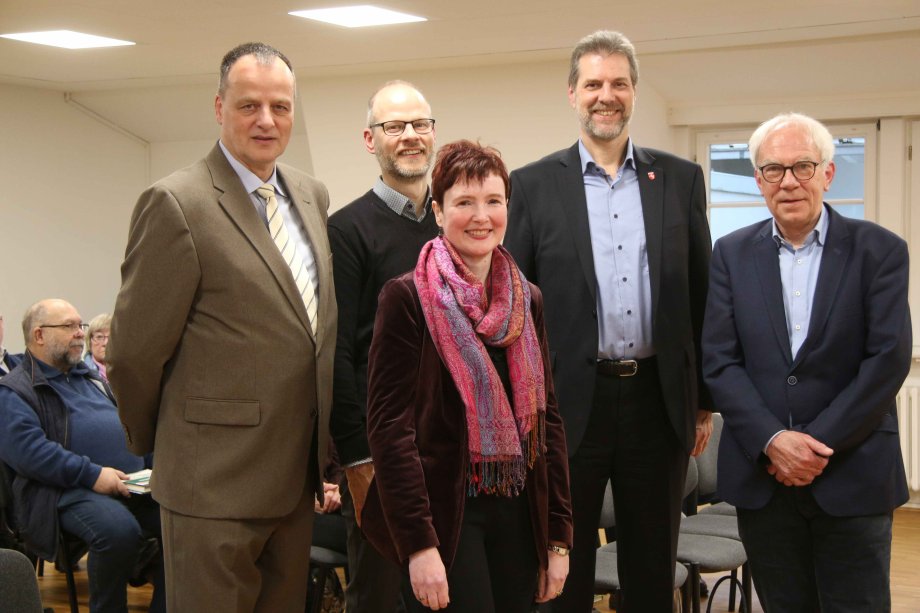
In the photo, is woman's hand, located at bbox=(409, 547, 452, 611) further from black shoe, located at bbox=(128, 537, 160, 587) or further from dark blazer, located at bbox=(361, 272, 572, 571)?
black shoe, located at bbox=(128, 537, 160, 587)

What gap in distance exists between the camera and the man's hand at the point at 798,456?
256cm

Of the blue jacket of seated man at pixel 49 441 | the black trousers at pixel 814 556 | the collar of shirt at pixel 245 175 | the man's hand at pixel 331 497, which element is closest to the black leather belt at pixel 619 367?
the black trousers at pixel 814 556

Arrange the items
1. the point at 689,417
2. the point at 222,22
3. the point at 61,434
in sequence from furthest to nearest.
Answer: the point at 222,22 → the point at 61,434 → the point at 689,417

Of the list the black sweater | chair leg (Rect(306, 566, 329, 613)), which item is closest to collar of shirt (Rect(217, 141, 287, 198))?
the black sweater

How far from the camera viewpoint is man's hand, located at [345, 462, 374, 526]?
2637mm

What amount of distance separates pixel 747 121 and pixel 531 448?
17.8ft

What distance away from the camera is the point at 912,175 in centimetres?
686

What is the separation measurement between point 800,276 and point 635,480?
681 mm

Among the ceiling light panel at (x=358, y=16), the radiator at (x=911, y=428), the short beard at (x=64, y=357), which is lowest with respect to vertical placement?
the radiator at (x=911, y=428)

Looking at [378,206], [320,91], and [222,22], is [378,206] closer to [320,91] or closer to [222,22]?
[222,22]

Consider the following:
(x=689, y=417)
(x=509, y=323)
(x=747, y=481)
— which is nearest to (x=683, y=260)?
(x=689, y=417)

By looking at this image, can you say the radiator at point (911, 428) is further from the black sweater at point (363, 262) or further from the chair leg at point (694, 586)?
the black sweater at point (363, 262)

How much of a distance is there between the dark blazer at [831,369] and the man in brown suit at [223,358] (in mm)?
1070

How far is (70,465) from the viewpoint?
4.46 metres
